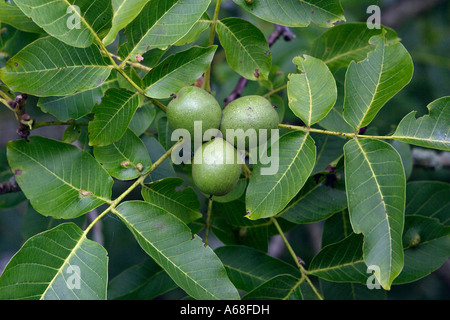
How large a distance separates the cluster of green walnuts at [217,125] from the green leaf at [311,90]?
102 millimetres

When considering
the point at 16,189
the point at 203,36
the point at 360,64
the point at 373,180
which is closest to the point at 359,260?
the point at 373,180

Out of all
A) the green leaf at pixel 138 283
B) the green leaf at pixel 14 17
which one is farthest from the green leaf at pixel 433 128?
the green leaf at pixel 14 17

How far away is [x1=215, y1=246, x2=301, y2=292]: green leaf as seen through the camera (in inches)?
62.5

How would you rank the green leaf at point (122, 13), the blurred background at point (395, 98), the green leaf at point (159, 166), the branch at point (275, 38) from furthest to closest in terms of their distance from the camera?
the blurred background at point (395, 98) → the branch at point (275, 38) → the green leaf at point (159, 166) → the green leaf at point (122, 13)

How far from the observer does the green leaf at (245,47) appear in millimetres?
1457

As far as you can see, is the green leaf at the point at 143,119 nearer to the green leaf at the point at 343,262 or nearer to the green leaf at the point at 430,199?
the green leaf at the point at 343,262

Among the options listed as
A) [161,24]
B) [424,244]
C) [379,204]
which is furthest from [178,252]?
[424,244]

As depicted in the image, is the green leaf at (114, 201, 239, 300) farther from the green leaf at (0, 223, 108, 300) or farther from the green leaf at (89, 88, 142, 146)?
the green leaf at (89, 88, 142, 146)

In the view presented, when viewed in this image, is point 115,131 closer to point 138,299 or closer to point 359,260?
point 138,299

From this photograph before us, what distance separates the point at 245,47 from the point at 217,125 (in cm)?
30

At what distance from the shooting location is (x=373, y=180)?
4.04 feet

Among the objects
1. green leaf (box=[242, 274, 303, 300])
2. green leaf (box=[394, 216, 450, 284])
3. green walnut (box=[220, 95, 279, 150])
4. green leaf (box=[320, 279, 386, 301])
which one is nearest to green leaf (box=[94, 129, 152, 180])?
green walnut (box=[220, 95, 279, 150])

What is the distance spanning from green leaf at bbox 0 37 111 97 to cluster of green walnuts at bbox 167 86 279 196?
0.26m

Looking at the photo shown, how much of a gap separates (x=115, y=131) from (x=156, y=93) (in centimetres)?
18
